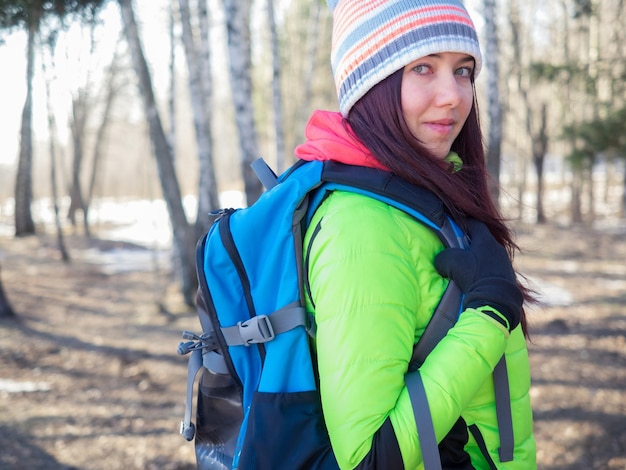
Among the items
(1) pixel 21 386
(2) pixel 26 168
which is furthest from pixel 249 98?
(2) pixel 26 168

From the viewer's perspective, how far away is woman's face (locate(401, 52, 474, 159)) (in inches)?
59.1

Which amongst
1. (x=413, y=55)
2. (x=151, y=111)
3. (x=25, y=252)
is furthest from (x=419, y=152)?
(x=25, y=252)

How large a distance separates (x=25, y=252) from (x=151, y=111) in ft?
38.7

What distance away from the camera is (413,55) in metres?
1.47

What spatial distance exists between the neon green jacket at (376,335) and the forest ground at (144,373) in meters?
0.91

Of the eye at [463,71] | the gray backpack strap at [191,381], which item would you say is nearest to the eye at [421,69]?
the eye at [463,71]

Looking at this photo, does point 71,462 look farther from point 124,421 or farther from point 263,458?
point 263,458

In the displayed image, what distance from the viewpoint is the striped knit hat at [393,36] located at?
1486 mm

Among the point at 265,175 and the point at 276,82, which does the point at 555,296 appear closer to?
the point at 276,82

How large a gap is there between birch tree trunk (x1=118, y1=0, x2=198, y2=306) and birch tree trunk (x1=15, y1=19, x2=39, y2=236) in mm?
5915

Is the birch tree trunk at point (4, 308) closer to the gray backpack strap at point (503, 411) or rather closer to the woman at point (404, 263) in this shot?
the woman at point (404, 263)

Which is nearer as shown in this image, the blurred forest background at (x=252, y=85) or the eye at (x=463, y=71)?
the eye at (x=463, y=71)

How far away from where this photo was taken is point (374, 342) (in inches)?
48.4

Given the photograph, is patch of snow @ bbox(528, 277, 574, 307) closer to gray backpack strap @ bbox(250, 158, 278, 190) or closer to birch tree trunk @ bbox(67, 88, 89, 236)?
gray backpack strap @ bbox(250, 158, 278, 190)
